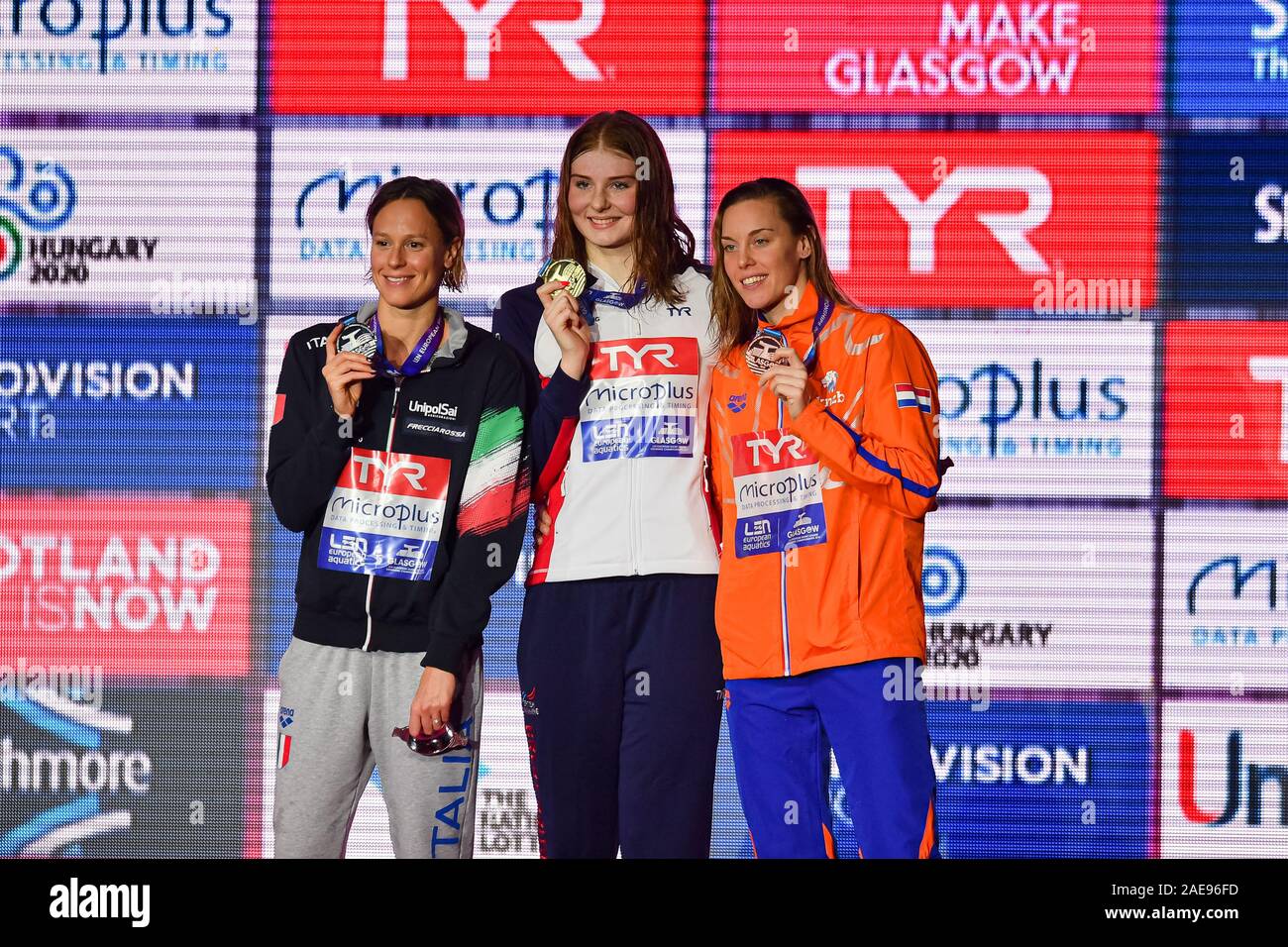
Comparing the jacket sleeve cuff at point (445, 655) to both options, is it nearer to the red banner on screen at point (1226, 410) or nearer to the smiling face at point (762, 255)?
the smiling face at point (762, 255)

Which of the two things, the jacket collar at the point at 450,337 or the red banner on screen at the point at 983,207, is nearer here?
the jacket collar at the point at 450,337

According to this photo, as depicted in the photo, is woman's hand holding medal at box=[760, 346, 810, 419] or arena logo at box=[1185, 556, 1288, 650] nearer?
woman's hand holding medal at box=[760, 346, 810, 419]

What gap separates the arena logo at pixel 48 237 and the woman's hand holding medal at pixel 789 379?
1601 mm

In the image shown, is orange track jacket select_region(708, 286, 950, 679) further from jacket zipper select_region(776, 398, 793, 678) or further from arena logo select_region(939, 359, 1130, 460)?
arena logo select_region(939, 359, 1130, 460)

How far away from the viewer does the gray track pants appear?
2.37 meters

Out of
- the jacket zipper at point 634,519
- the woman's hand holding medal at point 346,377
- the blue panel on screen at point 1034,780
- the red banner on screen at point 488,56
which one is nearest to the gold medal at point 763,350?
the jacket zipper at point 634,519

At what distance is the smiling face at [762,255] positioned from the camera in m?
2.56

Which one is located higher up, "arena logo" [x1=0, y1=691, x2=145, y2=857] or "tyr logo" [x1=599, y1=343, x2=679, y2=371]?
"tyr logo" [x1=599, y1=343, x2=679, y2=371]

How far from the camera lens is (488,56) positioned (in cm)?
334

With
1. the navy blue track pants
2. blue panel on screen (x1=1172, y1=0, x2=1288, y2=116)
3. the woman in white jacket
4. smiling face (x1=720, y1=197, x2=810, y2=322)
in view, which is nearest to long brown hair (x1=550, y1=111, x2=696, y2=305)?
the woman in white jacket

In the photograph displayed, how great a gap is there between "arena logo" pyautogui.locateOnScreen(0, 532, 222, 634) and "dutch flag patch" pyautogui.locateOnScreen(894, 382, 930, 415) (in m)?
1.63
